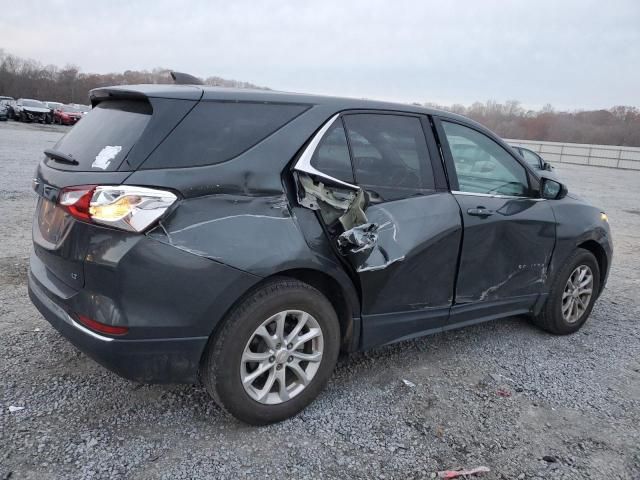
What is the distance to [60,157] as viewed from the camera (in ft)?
9.40

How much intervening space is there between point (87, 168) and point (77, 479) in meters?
1.44

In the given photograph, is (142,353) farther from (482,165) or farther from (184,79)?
(482,165)

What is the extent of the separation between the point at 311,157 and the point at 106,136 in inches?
42.3

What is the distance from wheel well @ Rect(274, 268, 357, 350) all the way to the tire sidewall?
0.10 meters

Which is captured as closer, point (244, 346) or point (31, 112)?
point (244, 346)

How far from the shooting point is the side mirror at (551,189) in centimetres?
421

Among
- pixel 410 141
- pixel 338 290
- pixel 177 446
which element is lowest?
pixel 177 446

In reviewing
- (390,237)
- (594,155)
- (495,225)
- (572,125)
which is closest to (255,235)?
(390,237)

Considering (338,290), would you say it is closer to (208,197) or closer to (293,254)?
(293,254)

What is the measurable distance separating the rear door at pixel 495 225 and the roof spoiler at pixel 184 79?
5.37ft

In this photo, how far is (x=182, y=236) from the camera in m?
2.48

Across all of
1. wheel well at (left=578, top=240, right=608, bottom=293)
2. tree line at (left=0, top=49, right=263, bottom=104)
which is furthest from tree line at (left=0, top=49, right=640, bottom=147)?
wheel well at (left=578, top=240, right=608, bottom=293)

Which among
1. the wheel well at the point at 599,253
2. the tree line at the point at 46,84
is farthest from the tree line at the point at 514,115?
the wheel well at the point at 599,253

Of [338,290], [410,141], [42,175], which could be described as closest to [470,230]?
[410,141]
